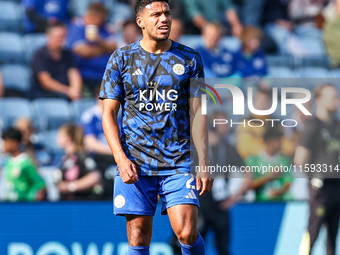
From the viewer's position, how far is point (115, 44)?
662 centimetres

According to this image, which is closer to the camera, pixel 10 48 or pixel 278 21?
pixel 10 48

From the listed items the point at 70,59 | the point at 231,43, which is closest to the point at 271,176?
the point at 231,43

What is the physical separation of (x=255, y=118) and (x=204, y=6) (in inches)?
86.3

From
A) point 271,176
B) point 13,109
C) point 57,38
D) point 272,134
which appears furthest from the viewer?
point 57,38

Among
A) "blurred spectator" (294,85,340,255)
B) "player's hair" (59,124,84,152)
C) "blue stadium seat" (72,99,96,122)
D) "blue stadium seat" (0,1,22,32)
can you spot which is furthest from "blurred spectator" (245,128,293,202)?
"blue stadium seat" (0,1,22,32)

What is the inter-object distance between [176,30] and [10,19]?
234cm

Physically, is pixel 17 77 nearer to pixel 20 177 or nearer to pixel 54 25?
pixel 54 25

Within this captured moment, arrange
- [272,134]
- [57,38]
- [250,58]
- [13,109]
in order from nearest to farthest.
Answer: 1. [272,134]
2. [13,109]
3. [57,38]
4. [250,58]

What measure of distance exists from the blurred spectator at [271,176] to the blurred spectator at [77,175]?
6.09 ft

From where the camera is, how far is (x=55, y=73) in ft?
20.6

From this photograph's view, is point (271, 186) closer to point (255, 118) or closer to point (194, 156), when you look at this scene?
point (255, 118)

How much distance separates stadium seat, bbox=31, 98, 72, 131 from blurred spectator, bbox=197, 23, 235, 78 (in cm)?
202

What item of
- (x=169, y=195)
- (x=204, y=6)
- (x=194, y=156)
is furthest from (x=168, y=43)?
(x=204, y=6)

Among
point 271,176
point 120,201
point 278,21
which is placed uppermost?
point 278,21
